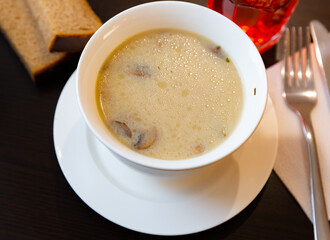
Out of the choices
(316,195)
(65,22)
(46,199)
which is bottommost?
(46,199)

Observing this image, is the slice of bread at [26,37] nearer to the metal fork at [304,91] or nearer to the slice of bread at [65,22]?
the slice of bread at [65,22]

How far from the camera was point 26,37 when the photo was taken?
5.33ft

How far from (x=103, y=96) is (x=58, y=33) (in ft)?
1.80

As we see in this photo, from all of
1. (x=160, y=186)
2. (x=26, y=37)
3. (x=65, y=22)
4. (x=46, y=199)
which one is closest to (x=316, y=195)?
(x=160, y=186)

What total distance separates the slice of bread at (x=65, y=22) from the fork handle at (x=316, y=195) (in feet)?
3.21

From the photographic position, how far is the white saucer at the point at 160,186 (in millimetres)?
1092

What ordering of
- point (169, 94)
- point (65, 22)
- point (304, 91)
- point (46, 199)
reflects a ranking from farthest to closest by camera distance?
point (65, 22), point (304, 91), point (46, 199), point (169, 94)

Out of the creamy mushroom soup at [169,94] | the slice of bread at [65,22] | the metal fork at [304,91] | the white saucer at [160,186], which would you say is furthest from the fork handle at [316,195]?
the slice of bread at [65,22]

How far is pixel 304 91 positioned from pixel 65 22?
1048 mm

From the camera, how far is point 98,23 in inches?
64.5

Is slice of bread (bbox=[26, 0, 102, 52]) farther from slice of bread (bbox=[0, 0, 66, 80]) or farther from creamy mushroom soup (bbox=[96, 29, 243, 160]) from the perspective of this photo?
creamy mushroom soup (bbox=[96, 29, 243, 160])

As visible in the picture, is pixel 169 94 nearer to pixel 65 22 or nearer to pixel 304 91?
pixel 304 91

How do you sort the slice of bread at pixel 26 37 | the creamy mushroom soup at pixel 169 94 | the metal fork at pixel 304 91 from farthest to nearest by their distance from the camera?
the slice of bread at pixel 26 37 → the metal fork at pixel 304 91 → the creamy mushroom soup at pixel 169 94

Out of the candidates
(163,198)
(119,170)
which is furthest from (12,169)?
(163,198)
